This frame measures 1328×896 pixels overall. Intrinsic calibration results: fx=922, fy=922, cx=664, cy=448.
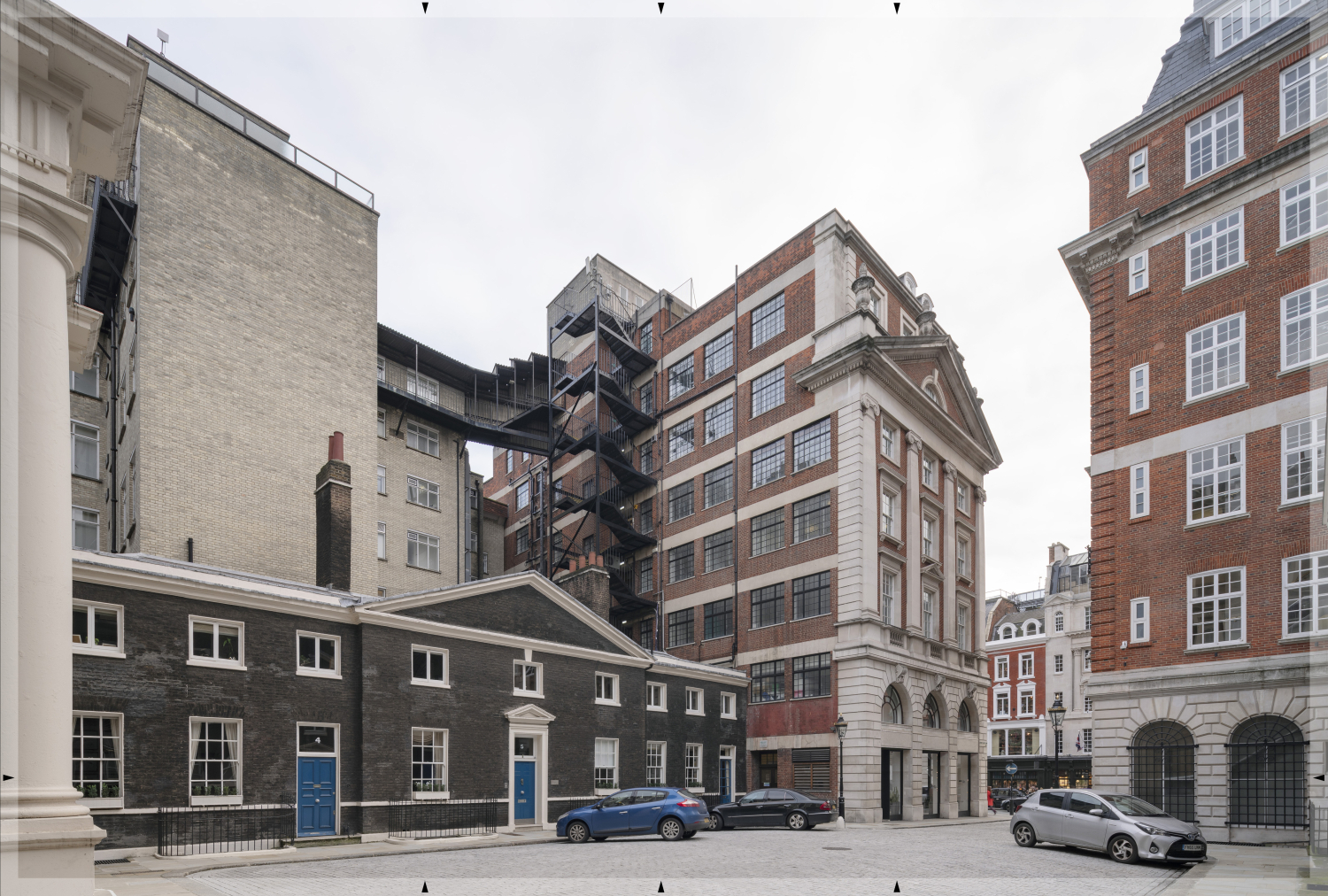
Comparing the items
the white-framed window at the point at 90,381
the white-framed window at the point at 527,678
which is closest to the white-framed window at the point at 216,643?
the white-framed window at the point at 527,678

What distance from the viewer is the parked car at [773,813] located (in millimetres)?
30578

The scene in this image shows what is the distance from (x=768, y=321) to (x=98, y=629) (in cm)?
3093

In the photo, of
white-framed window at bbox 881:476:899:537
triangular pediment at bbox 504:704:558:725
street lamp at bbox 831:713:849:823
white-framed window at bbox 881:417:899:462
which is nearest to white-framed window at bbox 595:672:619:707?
triangular pediment at bbox 504:704:558:725

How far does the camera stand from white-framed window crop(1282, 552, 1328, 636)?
884 inches

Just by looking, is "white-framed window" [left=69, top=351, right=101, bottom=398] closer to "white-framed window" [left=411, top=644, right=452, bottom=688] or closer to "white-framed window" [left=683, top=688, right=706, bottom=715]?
"white-framed window" [left=411, top=644, right=452, bottom=688]

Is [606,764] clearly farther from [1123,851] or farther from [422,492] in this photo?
[422,492]

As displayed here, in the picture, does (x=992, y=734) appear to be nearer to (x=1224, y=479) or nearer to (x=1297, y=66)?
(x=1224, y=479)

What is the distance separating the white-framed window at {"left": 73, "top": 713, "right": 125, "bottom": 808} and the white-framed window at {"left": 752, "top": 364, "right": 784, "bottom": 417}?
95.9 feet

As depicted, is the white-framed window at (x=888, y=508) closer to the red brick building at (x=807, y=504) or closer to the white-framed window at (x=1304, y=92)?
the red brick building at (x=807, y=504)

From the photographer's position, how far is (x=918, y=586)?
41.2 meters

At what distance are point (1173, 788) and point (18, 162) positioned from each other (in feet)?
94.4

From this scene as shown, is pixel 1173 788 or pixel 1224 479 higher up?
pixel 1224 479

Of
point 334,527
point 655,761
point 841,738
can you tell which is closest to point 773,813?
point 841,738

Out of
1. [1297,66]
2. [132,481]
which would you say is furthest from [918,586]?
[132,481]
